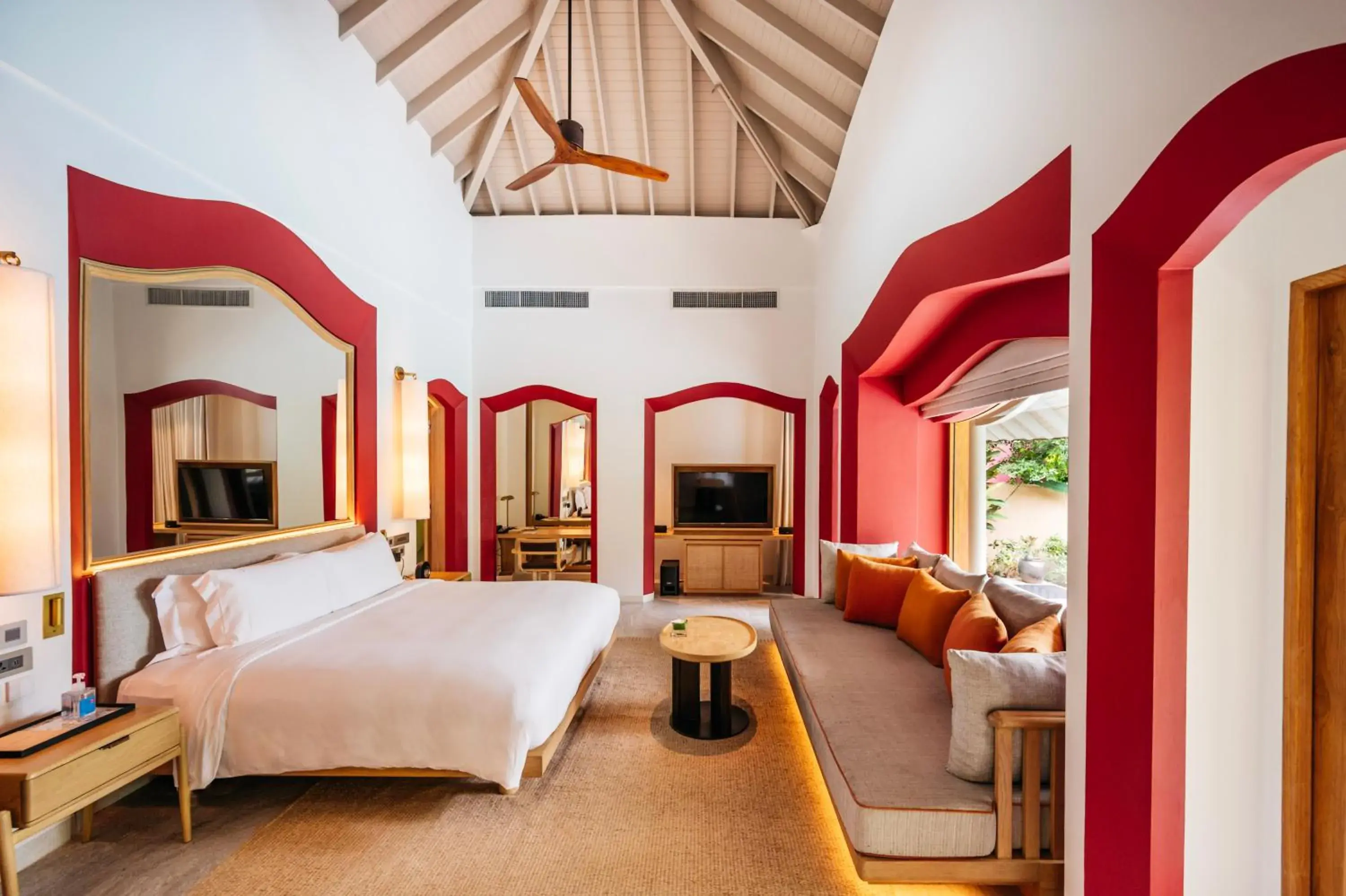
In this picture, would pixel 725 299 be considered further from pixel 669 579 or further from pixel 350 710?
pixel 350 710

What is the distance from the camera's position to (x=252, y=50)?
11.1 feet

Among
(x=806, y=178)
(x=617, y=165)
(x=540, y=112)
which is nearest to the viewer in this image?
(x=540, y=112)

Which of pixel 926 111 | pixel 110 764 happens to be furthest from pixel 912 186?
pixel 110 764

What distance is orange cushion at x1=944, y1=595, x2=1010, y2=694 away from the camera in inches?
101

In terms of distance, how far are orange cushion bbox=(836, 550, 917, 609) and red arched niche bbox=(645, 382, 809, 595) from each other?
87.6 inches

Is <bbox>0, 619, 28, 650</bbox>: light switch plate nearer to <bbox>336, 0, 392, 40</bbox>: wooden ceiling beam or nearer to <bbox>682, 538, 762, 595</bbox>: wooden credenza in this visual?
<bbox>336, 0, 392, 40</bbox>: wooden ceiling beam

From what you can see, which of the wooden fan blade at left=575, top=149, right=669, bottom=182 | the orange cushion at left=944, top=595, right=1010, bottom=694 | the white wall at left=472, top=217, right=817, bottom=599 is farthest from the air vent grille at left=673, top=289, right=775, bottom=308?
the orange cushion at left=944, top=595, right=1010, bottom=694

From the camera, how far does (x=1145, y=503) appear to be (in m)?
1.64

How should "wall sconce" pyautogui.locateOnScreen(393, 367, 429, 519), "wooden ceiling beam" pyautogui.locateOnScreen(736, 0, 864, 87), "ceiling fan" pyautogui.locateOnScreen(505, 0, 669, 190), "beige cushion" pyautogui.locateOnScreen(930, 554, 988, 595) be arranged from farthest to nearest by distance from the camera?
"wall sconce" pyautogui.locateOnScreen(393, 367, 429, 519)
"wooden ceiling beam" pyautogui.locateOnScreen(736, 0, 864, 87)
"ceiling fan" pyautogui.locateOnScreen(505, 0, 669, 190)
"beige cushion" pyautogui.locateOnScreen(930, 554, 988, 595)

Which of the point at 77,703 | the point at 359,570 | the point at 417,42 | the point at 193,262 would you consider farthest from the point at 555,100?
the point at 77,703

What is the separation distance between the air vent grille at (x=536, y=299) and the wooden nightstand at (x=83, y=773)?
4.93m

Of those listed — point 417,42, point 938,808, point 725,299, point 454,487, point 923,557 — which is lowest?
point 938,808

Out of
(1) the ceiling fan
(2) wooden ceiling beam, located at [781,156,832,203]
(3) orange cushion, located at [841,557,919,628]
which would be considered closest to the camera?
(1) the ceiling fan

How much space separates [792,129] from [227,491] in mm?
5113
